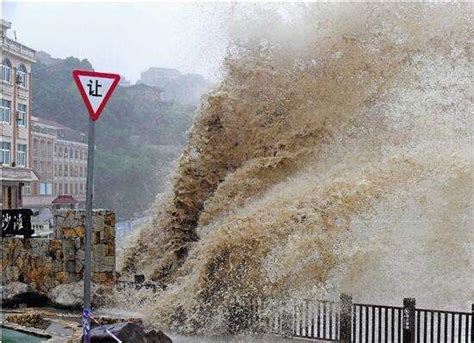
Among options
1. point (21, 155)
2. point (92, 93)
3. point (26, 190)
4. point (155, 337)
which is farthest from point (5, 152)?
point (92, 93)

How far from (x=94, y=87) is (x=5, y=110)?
14.2 meters

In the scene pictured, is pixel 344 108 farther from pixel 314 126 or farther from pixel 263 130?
pixel 263 130

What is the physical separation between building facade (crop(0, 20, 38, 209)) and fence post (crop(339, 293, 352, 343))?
40.1 feet

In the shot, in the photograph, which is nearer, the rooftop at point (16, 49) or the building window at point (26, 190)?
the rooftop at point (16, 49)

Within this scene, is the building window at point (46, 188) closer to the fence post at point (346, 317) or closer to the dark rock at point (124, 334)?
the dark rock at point (124, 334)

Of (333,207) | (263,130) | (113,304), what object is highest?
(263,130)

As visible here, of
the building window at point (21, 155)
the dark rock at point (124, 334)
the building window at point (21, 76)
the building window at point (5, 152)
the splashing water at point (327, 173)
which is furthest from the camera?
the building window at point (21, 155)

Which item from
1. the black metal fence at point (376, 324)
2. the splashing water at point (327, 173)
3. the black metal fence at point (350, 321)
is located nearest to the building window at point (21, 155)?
the splashing water at point (327, 173)

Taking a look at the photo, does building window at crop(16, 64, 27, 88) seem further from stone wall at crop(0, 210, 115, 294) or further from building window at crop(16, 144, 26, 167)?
stone wall at crop(0, 210, 115, 294)

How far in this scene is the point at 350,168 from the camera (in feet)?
25.4

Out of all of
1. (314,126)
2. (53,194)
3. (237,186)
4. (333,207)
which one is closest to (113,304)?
(237,186)

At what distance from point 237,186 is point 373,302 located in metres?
3.07

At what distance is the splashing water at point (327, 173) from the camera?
6363 millimetres

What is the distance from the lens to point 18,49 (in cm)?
1689
